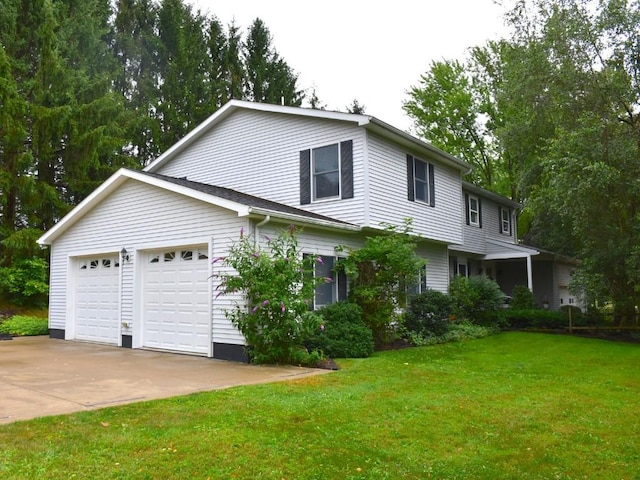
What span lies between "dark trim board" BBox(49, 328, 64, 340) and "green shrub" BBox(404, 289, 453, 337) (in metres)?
9.78

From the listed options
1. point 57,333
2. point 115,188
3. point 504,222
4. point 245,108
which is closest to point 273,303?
point 115,188

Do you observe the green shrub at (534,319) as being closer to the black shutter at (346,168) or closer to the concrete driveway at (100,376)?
the black shutter at (346,168)

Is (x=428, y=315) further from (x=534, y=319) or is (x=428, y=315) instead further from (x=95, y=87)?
(x=95, y=87)

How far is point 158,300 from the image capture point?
42.5 feet

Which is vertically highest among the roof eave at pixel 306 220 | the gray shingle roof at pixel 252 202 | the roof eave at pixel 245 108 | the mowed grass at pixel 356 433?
the roof eave at pixel 245 108

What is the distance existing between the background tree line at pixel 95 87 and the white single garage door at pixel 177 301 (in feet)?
27.5

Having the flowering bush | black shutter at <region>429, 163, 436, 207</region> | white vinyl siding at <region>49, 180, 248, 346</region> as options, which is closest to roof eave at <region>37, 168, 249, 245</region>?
white vinyl siding at <region>49, 180, 248, 346</region>

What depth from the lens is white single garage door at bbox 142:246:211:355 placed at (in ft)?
39.2

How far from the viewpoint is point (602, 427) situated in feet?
19.2

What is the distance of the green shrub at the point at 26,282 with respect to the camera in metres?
18.4

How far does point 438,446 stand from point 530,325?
14.7m

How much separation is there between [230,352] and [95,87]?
16.0m

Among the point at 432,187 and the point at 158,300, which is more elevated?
the point at 432,187

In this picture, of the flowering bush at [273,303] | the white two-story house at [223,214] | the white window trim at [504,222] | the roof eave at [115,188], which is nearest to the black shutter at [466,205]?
the white two-story house at [223,214]
